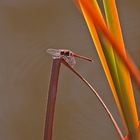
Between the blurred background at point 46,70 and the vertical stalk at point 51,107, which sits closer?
the vertical stalk at point 51,107

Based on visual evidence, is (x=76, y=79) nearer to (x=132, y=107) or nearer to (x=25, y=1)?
(x=25, y=1)

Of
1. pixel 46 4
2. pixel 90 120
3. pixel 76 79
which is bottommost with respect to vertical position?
pixel 90 120

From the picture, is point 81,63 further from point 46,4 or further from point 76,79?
point 46,4

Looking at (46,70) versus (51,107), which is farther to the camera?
(46,70)

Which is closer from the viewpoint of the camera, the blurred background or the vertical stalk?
the vertical stalk

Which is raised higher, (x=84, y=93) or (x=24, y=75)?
(x=24, y=75)

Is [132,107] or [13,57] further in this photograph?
[13,57]

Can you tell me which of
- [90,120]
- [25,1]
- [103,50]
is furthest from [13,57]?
[103,50]
